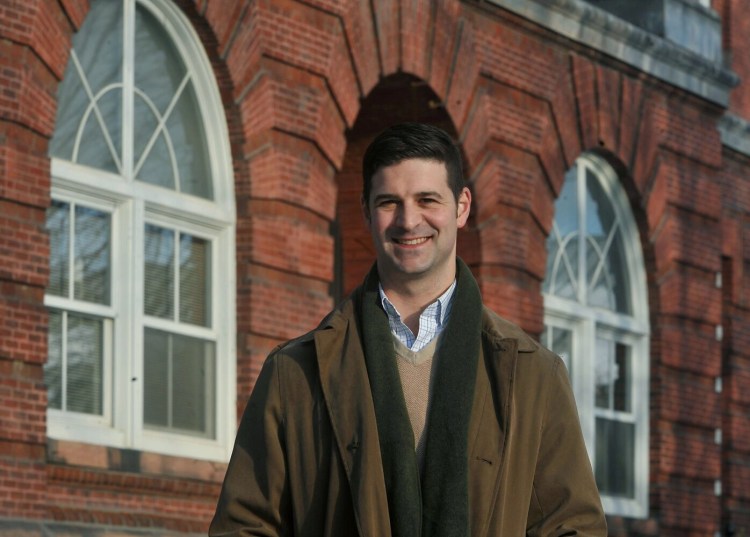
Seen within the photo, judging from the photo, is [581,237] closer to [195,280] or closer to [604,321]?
[604,321]

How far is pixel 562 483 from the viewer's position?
4.33 meters

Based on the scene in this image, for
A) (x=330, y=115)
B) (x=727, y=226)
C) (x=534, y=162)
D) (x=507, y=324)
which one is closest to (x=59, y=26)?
(x=330, y=115)

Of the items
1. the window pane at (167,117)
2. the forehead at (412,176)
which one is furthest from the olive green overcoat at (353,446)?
the window pane at (167,117)

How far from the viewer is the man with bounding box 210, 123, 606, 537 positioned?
166 inches

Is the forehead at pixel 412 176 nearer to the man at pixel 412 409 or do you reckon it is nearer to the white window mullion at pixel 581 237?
the man at pixel 412 409

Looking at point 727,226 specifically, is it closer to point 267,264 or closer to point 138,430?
point 267,264

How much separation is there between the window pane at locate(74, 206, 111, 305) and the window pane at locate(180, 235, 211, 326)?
3.07 feet

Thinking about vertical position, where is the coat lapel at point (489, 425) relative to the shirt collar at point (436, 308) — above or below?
below

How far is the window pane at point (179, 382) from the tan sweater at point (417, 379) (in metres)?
9.02

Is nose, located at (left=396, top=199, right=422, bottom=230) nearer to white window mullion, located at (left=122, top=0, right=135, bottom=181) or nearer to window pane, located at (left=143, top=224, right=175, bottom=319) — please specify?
white window mullion, located at (left=122, top=0, right=135, bottom=181)

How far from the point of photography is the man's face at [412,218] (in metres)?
4.29

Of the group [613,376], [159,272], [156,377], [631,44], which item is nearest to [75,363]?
[156,377]

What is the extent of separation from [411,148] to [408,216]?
0.16m

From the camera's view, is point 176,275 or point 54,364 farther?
point 176,275
